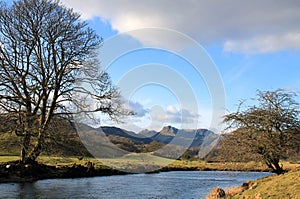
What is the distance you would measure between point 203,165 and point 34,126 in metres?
42.2

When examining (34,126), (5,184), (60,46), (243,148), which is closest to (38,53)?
(60,46)

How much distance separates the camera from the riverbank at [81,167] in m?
23.7

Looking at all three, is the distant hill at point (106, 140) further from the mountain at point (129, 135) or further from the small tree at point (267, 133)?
the small tree at point (267, 133)

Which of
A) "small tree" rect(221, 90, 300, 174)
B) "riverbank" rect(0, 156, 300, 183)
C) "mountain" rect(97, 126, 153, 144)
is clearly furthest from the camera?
"mountain" rect(97, 126, 153, 144)

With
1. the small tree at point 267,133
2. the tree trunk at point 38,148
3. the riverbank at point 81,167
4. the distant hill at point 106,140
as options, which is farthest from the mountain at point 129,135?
Answer: the small tree at point 267,133

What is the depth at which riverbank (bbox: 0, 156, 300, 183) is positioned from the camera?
77.8 ft

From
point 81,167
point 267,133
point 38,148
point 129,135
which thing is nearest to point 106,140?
point 129,135

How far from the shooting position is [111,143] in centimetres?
4500

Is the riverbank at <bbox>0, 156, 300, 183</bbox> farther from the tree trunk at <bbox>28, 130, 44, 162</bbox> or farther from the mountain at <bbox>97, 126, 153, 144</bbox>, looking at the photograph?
the mountain at <bbox>97, 126, 153, 144</bbox>

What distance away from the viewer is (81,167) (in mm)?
32344

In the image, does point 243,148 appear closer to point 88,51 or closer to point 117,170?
point 88,51

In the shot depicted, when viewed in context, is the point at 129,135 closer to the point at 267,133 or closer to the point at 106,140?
the point at 106,140

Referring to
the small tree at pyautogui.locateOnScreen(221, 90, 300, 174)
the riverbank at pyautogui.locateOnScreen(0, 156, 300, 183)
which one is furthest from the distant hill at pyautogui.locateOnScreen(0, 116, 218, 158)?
the small tree at pyautogui.locateOnScreen(221, 90, 300, 174)

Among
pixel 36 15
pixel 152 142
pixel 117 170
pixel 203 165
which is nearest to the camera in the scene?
pixel 36 15
